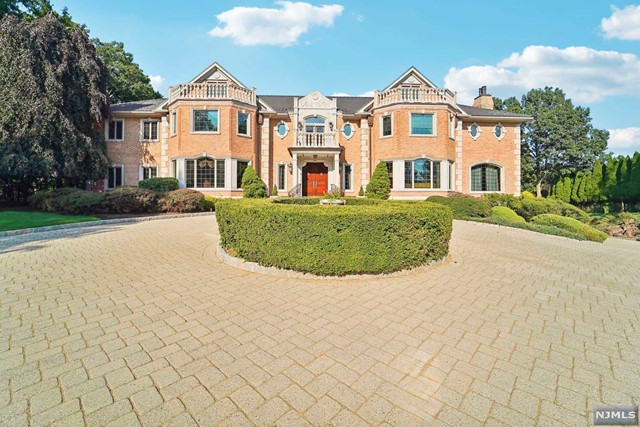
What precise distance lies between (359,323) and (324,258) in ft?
5.87

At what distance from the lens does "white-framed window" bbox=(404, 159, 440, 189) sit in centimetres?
2036

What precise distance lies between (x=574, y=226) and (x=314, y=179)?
15.6 metres

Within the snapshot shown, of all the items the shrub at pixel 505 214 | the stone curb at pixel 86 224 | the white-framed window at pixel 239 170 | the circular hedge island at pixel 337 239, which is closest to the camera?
the circular hedge island at pixel 337 239

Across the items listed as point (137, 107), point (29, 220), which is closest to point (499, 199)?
point (29, 220)

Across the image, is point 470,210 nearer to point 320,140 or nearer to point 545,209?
point 545,209

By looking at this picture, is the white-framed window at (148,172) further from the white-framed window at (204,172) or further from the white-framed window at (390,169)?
the white-framed window at (390,169)

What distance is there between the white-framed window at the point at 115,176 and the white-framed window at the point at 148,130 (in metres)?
2.76

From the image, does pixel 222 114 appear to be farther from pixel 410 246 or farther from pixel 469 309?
pixel 469 309

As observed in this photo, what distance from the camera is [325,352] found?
3082 mm

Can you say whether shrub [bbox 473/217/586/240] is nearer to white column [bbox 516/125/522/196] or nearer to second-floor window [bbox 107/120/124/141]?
white column [bbox 516/125/522/196]

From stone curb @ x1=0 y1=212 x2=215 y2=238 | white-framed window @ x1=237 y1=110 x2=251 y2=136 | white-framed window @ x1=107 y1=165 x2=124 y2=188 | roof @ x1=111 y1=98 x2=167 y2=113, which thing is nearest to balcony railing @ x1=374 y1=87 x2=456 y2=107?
white-framed window @ x1=237 y1=110 x2=251 y2=136

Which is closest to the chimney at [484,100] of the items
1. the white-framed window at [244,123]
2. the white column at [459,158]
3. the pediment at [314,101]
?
the white column at [459,158]

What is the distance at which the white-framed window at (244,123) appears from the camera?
20.2 meters

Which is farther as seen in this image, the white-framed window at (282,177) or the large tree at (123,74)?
the large tree at (123,74)
